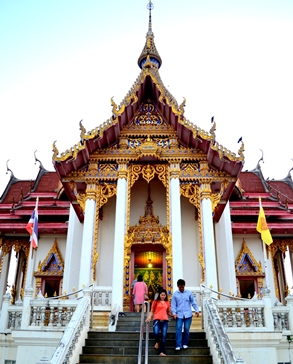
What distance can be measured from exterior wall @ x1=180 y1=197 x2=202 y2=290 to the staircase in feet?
11.5

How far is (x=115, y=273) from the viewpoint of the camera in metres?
9.02

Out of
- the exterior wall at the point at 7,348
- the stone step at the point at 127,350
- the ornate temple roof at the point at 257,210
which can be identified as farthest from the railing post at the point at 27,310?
the ornate temple roof at the point at 257,210

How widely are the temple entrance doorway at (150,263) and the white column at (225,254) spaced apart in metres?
1.60

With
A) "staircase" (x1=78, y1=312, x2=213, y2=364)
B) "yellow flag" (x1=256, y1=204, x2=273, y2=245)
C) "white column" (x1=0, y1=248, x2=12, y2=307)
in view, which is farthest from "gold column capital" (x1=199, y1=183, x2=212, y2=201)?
"white column" (x1=0, y1=248, x2=12, y2=307)

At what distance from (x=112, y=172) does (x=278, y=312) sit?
5039 mm

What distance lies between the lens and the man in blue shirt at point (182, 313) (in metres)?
6.23

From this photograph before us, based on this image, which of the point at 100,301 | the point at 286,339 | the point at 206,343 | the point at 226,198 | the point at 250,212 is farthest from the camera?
the point at 250,212

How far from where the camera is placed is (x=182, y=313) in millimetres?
6254

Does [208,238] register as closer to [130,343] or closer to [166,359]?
[130,343]

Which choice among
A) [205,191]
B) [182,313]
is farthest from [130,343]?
[205,191]

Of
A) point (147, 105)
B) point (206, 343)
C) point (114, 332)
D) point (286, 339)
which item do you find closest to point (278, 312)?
point (286, 339)

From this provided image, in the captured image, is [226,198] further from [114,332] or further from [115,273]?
[114,332]

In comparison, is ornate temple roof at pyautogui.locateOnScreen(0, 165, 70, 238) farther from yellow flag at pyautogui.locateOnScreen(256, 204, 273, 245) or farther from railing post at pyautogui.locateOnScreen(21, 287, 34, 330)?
yellow flag at pyautogui.locateOnScreen(256, 204, 273, 245)

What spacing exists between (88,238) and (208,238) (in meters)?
2.79
